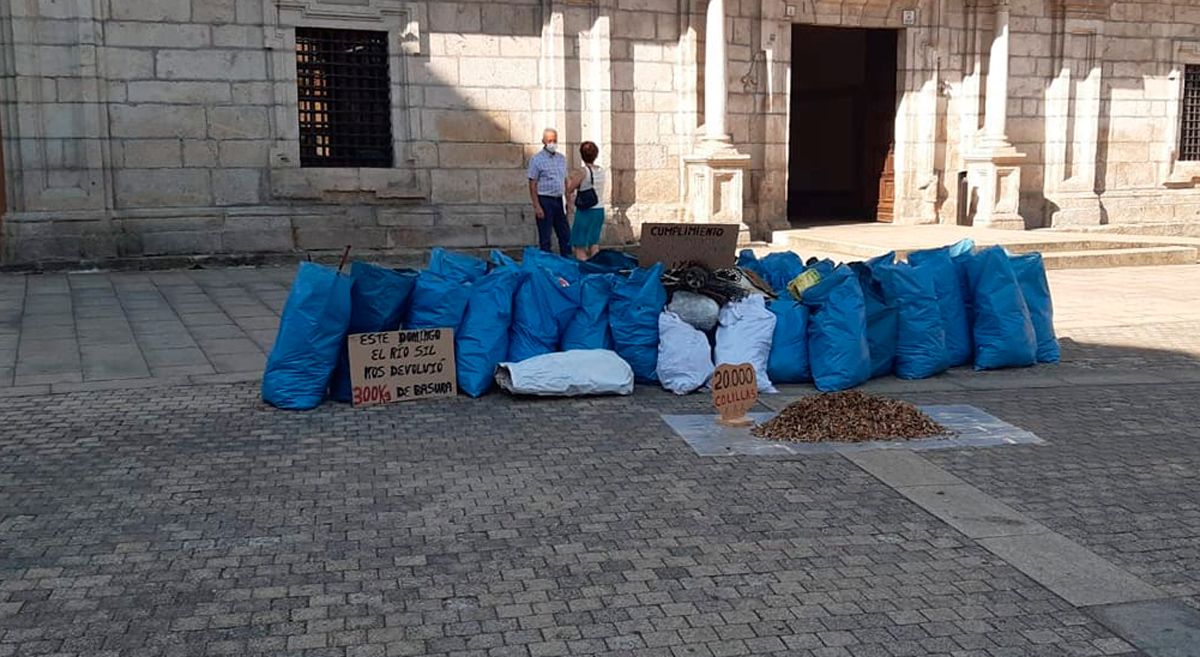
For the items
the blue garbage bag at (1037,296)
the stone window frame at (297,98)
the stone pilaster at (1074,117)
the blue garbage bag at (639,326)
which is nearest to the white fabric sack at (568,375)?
the blue garbage bag at (639,326)

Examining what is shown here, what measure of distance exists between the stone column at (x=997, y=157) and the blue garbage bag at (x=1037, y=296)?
9.11m

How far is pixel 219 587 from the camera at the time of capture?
377 cm

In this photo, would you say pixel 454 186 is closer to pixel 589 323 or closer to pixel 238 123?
pixel 238 123

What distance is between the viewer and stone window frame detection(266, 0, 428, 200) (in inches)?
513

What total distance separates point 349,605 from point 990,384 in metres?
5.23

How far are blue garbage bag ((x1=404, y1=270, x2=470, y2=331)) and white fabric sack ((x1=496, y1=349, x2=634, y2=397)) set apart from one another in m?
0.47

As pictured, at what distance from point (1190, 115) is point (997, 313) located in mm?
14529

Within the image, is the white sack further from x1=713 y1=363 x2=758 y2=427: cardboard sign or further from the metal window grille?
the metal window grille

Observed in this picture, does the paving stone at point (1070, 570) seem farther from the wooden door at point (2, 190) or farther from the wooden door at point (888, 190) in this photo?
the wooden door at point (888, 190)

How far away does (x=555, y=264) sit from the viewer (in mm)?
7367

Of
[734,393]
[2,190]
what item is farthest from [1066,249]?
[2,190]

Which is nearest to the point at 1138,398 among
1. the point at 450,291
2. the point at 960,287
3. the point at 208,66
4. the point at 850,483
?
the point at 960,287

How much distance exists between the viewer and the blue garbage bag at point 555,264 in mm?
7281

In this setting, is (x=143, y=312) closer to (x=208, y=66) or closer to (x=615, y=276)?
(x=208, y=66)
